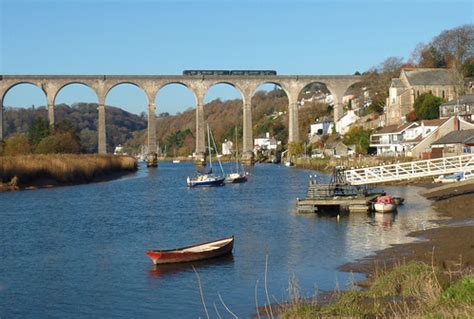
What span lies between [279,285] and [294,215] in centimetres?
1411

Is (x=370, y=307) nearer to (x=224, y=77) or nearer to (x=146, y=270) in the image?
(x=146, y=270)

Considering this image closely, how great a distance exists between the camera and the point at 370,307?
42.7ft

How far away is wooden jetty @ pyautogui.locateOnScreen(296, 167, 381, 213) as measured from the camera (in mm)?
31281

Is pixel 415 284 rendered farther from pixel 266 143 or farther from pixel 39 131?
pixel 266 143

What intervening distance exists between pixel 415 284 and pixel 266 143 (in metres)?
116

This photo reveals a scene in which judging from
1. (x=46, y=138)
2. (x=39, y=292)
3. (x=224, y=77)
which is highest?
(x=224, y=77)

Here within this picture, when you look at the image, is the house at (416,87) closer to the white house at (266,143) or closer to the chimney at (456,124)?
the chimney at (456,124)

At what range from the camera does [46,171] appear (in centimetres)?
5450

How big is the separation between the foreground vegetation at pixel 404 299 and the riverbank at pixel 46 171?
3872cm

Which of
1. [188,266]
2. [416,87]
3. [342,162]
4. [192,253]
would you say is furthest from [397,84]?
[188,266]

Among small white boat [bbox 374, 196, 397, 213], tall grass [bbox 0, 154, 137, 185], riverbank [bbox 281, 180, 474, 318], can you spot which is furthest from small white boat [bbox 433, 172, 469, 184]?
tall grass [bbox 0, 154, 137, 185]

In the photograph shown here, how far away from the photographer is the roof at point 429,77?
76.2 metres

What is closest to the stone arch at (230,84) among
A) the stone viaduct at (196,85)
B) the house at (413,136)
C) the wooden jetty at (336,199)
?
the stone viaduct at (196,85)

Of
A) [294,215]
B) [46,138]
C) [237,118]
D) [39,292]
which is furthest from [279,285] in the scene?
[237,118]
